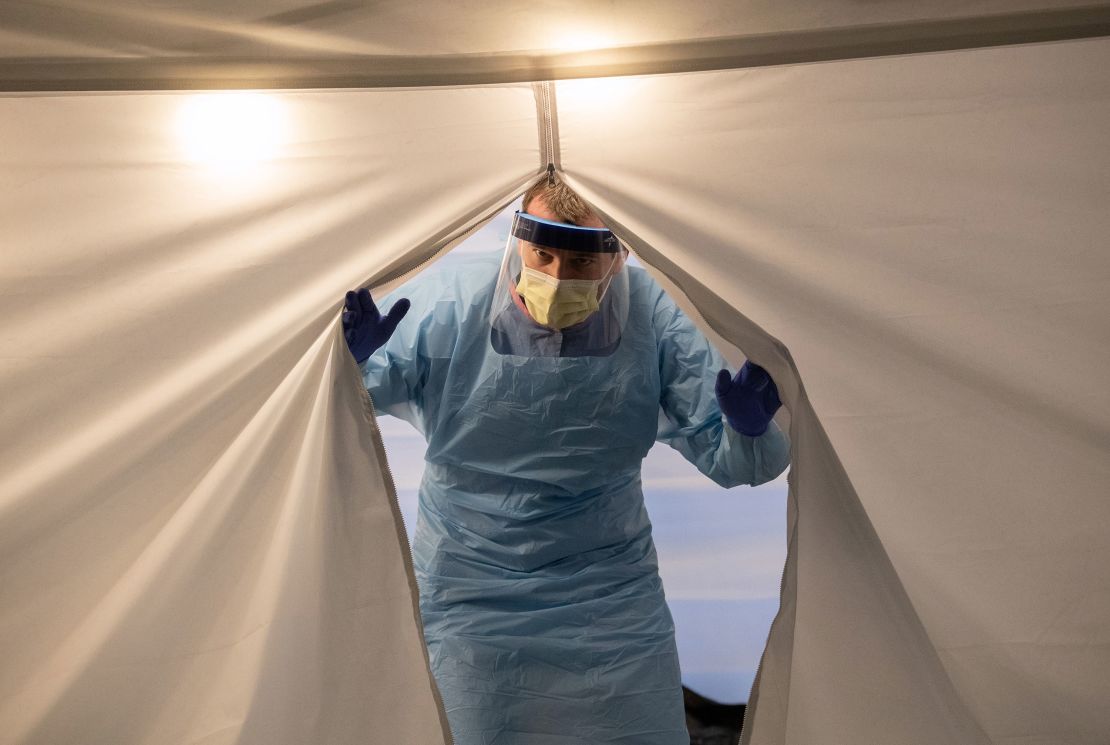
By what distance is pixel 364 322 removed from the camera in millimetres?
1596

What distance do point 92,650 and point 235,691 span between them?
20cm

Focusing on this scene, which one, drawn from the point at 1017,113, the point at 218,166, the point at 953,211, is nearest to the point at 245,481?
the point at 218,166

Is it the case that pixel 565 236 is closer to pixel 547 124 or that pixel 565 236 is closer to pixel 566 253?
pixel 566 253

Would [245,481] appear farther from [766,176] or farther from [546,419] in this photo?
[766,176]

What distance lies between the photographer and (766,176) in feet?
4.71

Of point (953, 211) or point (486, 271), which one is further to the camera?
point (486, 271)

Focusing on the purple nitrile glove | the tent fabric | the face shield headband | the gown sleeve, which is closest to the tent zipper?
the tent fabric

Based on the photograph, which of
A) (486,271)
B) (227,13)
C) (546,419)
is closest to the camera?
(227,13)

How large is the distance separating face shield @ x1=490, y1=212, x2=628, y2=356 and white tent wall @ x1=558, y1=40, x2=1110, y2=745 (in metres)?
0.32

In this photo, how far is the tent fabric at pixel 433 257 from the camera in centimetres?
143

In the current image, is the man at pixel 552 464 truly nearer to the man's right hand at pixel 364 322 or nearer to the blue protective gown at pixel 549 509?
the blue protective gown at pixel 549 509

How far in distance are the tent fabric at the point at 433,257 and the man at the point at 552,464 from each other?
33 centimetres

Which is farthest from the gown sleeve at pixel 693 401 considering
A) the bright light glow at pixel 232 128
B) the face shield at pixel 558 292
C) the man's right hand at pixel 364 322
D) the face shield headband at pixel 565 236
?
the bright light glow at pixel 232 128

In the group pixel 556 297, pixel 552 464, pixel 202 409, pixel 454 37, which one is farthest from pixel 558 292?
pixel 202 409
